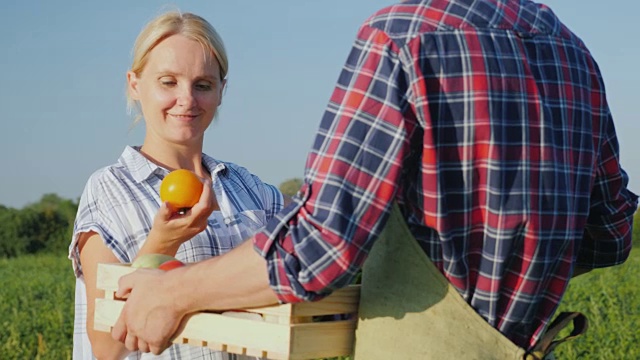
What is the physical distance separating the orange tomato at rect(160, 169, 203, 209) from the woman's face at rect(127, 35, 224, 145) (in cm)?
43

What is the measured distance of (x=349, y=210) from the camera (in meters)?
1.62

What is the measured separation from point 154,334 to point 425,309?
569 mm

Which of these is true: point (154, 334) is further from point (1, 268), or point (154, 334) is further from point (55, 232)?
point (55, 232)

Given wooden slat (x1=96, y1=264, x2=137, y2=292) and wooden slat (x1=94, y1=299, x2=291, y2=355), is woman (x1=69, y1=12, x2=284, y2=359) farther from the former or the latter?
wooden slat (x1=94, y1=299, x2=291, y2=355)

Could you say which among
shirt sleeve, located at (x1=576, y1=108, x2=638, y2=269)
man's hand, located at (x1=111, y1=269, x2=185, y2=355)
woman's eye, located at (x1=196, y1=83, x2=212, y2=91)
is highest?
woman's eye, located at (x1=196, y1=83, x2=212, y2=91)

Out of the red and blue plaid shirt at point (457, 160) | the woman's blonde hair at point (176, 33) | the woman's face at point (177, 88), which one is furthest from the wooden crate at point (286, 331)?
the woman's blonde hair at point (176, 33)

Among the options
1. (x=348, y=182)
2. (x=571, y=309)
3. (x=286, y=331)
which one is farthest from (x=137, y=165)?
(x=571, y=309)

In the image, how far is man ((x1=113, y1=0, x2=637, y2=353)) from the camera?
163 cm

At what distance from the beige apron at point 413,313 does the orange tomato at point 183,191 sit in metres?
0.66

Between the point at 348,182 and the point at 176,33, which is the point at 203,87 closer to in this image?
the point at 176,33

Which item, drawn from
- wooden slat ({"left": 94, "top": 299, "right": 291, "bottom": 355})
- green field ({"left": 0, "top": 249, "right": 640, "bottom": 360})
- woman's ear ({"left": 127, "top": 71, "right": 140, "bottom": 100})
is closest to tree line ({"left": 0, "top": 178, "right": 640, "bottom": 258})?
green field ({"left": 0, "top": 249, "right": 640, "bottom": 360})

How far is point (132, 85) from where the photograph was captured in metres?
2.94

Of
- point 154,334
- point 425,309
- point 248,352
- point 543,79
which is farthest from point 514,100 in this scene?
point 154,334

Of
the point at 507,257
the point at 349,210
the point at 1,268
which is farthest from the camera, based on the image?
the point at 1,268
